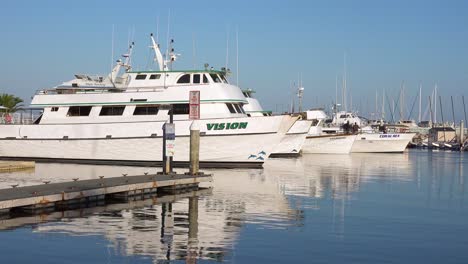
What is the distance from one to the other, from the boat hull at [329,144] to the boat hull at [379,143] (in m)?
4.17

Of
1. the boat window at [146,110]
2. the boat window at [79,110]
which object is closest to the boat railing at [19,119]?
the boat window at [79,110]

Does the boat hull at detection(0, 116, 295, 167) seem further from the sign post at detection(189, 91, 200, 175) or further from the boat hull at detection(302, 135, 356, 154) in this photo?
the boat hull at detection(302, 135, 356, 154)

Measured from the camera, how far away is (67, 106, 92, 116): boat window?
35.8 m

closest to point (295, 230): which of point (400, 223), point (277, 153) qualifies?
point (400, 223)

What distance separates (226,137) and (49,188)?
1649 centimetres

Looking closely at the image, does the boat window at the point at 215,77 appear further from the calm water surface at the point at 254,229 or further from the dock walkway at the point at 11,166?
the calm water surface at the point at 254,229

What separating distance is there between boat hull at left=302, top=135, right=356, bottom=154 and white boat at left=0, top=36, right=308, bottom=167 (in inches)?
987

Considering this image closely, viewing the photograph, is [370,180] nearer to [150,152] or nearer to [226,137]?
[226,137]

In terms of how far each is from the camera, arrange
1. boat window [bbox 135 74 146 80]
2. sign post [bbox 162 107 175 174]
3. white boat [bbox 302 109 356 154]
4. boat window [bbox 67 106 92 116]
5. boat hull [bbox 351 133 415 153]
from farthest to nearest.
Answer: boat hull [bbox 351 133 415 153], white boat [bbox 302 109 356 154], boat window [bbox 67 106 92 116], boat window [bbox 135 74 146 80], sign post [bbox 162 107 175 174]

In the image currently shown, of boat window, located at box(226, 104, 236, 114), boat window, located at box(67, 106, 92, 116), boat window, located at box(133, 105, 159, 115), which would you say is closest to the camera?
boat window, located at box(226, 104, 236, 114)

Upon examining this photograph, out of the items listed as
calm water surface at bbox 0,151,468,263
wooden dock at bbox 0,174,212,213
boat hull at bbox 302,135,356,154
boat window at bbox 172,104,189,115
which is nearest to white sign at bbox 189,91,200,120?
wooden dock at bbox 0,174,212,213

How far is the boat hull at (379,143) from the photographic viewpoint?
6337 cm

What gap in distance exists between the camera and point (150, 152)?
1356 inches

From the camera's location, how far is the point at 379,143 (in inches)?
2502
